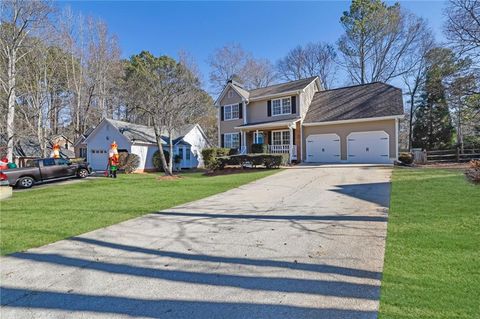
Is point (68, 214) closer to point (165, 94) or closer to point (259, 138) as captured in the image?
point (165, 94)

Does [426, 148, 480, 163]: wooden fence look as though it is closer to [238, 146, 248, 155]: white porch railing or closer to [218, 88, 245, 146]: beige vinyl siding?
[238, 146, 248, 155]: white porch railing

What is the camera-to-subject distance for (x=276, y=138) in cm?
2225

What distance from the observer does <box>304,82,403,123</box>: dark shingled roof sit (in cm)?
1859

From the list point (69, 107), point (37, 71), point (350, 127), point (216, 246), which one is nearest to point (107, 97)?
point (69, 107)

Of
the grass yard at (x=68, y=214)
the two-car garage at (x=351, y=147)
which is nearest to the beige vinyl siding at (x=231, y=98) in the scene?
the two-car garage at (x=351, y=147)

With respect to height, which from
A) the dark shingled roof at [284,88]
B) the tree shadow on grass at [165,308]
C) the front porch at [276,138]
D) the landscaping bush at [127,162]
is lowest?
the tree shadow on grass at [165,308]

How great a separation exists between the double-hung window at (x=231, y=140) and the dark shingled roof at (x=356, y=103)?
21.2ft

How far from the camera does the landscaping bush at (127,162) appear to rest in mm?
21203

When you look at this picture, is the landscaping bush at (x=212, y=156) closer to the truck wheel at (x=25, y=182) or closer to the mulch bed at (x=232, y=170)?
the mulch bed at (x=232, y=170)

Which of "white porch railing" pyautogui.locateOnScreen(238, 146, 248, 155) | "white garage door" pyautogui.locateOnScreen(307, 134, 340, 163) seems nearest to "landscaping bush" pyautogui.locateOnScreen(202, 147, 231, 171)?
"white porch railing" pyautogui.locateOnScreen(238, 146, 248, 155)

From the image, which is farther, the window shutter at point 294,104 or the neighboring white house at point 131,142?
the neighboring white house at point 131,142

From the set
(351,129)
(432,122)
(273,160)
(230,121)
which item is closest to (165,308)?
(273,160)

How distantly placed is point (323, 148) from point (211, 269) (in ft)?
59.9

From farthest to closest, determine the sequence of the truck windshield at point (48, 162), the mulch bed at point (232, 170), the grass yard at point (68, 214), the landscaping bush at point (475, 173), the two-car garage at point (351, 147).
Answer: the two-car garage at point (351, 147) < the mulch bed at point (232, 170) < the truck windshield at point (48, 162) < the landscaping bush at point (475, 173) < the grass yard at point (68, 214)
